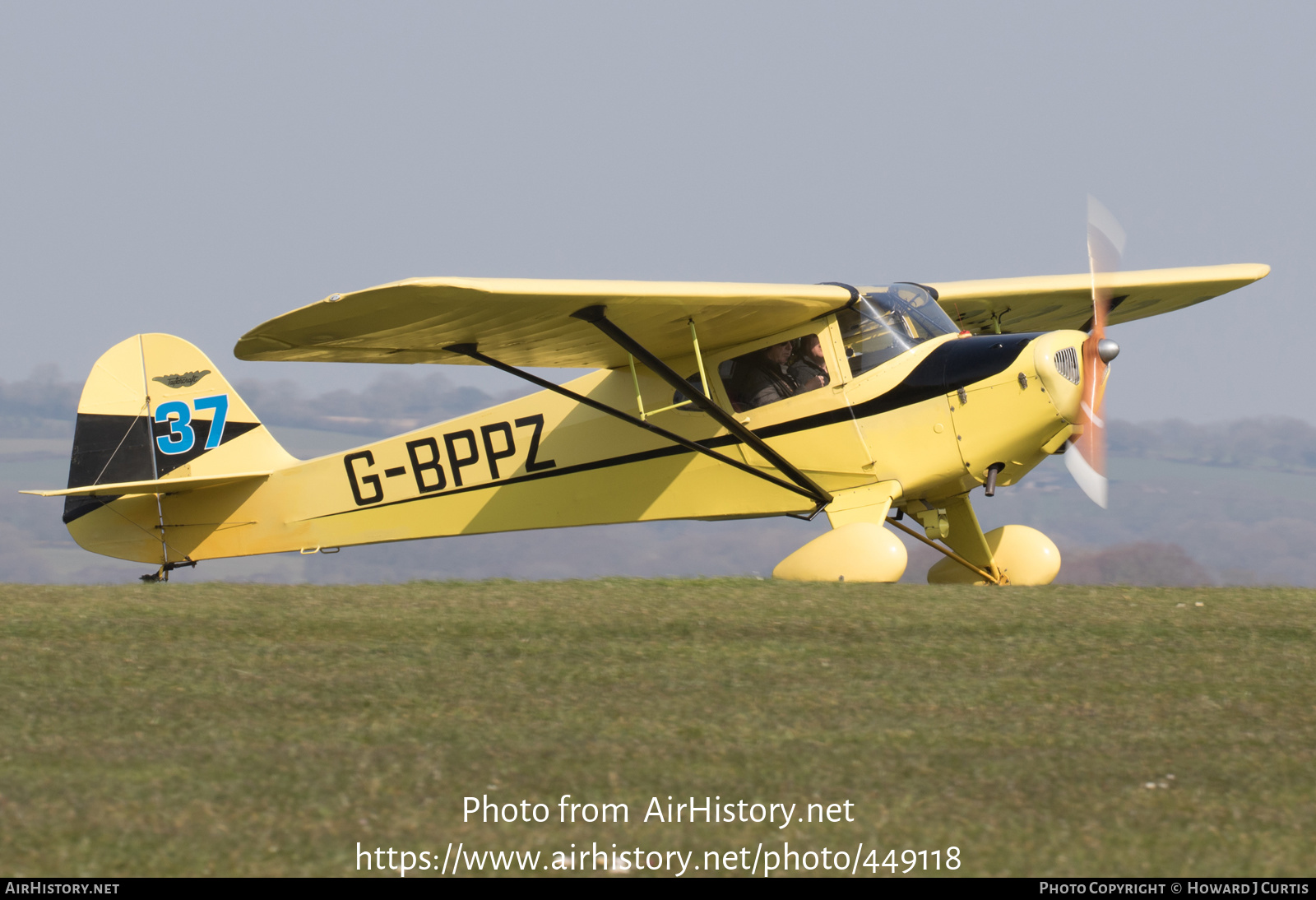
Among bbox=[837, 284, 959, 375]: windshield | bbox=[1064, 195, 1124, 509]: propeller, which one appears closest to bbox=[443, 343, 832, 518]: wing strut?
bbox=[837, 284, 959, 375]: windshield

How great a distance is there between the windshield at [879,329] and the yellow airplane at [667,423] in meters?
0.02

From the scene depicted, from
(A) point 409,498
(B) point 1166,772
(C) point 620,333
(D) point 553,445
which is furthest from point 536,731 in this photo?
(A) point 409,498

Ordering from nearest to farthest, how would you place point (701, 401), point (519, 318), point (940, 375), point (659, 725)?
point (659, 725), point (519, 318), point (940, 375), point (701, 401)

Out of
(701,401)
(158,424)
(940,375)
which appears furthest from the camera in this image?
(158,424)

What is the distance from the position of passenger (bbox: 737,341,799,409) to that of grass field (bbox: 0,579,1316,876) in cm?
282

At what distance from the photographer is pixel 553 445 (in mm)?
12227

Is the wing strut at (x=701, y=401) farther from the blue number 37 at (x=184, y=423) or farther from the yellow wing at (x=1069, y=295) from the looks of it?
the blue number 37 at (x=184, y=423)

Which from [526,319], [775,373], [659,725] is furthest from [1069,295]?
[659,725]

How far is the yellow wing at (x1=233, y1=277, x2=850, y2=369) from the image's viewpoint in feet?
29.3

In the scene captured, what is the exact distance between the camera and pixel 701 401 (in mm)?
10477

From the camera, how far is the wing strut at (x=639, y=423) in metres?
10.8

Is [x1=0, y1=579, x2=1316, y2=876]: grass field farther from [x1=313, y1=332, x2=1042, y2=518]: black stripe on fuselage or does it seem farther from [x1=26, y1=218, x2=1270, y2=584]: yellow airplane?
[x1=313, y1=332, x2=1042, y2=518]: black stripe on fuselage

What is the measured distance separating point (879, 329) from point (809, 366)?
0.72 metres

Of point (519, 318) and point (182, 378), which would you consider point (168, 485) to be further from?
point (519, 318)
